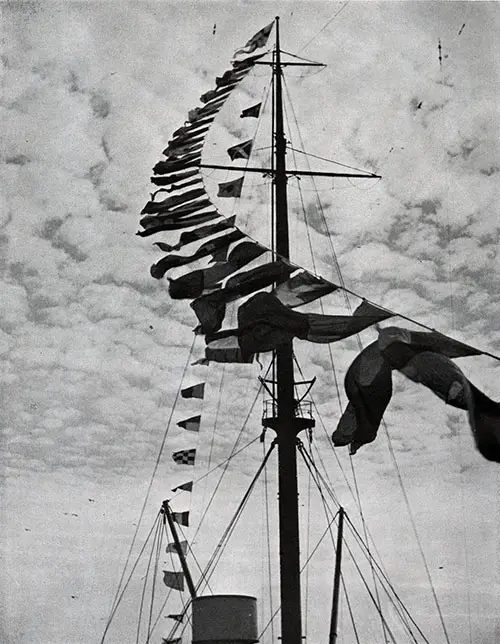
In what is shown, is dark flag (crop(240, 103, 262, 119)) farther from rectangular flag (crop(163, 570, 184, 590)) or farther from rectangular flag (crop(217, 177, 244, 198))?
rectangular flag (crop(163, 570, 184, 590))

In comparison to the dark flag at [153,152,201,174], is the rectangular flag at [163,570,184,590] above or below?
below

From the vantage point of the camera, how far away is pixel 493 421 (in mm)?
6734

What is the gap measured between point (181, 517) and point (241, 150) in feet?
23.3

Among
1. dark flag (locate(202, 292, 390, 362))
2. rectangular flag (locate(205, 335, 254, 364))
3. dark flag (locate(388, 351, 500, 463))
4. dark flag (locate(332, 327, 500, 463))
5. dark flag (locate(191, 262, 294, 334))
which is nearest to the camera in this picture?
dark flag (locate(388, 351, 500, 463))

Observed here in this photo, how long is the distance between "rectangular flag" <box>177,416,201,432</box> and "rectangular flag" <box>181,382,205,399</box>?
557 millimetres

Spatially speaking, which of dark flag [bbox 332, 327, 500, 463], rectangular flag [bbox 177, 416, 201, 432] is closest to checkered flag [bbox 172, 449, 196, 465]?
rectangular flag [bbox 177, 416, 201, 432]

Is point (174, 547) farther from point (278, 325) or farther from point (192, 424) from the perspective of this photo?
point (278, 325)

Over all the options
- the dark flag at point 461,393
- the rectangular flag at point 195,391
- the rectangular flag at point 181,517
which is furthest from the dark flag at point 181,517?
the dark flag at point 461,393

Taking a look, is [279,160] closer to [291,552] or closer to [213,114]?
[213,114]

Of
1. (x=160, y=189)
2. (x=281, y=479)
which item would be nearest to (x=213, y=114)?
(x=160, y=189)

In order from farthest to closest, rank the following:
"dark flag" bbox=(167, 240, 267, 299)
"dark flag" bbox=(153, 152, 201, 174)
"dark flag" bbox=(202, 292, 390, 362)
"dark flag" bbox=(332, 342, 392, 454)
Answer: "dark flag" bbox=(153, 152, 201, 174)
"dark flag" bbox=(167, 240, 267, 299)
"dark flag" bbox=(202, 292, 390, 362)
"dark flag" bbox=(332, 342, 392, 454)

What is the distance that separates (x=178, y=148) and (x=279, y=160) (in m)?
2.16

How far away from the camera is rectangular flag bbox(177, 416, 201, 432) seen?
1692cm

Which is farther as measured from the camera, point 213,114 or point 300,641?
point 213,114
